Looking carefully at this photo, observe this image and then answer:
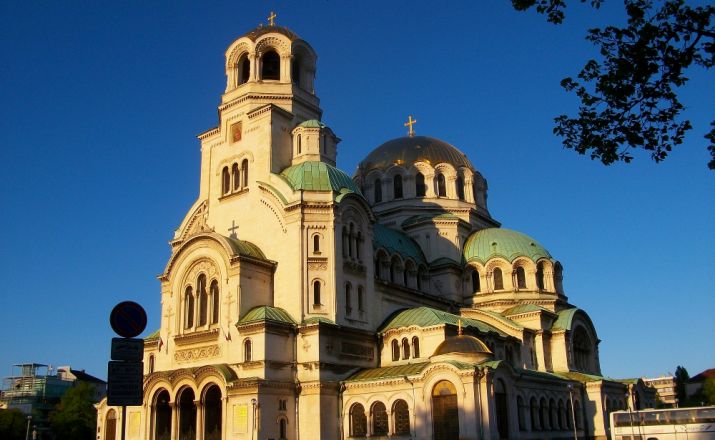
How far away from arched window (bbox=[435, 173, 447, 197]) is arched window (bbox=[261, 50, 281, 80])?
1452 cm

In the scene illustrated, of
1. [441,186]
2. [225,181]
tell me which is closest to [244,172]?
[225,181]

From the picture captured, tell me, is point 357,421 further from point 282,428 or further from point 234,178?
point 234,178

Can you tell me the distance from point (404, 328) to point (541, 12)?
27.0 m

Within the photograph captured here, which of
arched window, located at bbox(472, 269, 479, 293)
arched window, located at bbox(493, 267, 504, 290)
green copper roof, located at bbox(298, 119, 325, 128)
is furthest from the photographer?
arched window, located at bbox(472, 269, 479, 293)

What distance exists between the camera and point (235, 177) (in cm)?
4097

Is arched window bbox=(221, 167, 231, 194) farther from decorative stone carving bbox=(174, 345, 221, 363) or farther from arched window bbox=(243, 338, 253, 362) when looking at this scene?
arched window bbox=(243, 338, 253, 362)

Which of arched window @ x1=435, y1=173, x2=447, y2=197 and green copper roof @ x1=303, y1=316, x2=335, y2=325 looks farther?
arched window @ x1=435, y1=173, x2=447, y2=197

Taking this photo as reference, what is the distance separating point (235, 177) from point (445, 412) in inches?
698

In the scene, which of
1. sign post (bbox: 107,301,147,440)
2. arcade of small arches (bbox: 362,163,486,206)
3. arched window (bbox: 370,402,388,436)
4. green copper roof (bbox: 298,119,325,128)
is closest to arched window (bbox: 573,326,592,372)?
arcade of small arches (bbox: 362,163,486,206)

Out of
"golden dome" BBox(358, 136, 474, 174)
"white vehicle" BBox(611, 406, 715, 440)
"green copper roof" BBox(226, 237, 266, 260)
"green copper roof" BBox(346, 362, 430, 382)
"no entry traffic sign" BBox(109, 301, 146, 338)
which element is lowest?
"white vehicle" BBox(611, 406, 715, 440)

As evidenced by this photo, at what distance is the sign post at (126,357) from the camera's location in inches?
535

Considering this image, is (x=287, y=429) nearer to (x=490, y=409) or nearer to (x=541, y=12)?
(x=490, y=409)

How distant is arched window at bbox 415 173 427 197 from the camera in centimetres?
5203

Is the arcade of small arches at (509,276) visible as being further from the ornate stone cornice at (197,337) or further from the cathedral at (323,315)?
the ornate stone cornice at (197,337)
